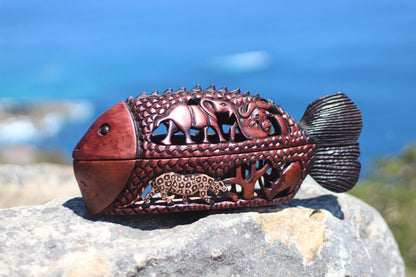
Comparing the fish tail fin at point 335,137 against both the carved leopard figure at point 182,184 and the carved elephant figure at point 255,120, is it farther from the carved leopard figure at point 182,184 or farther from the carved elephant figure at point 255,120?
the carved leopard figure at point 182,184

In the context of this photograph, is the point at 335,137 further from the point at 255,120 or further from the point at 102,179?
the point at 102,179

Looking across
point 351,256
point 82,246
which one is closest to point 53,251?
point 82,246

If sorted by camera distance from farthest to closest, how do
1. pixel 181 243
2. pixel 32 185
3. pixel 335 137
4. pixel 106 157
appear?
pixel 32 185 < pixel 335 137 < pixel 106 157 < pixel 181 243

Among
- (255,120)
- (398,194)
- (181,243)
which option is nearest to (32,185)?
(181,243)

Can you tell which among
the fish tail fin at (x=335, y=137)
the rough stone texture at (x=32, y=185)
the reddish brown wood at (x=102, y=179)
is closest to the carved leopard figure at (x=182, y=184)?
the reddish brown wood at (x=102, y=179)

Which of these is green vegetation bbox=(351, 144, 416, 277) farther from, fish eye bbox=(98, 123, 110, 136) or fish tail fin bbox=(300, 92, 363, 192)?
fish eye bbox=(98, 123, 110, 136)

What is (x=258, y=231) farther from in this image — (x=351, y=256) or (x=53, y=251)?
(x=53, y=251)
